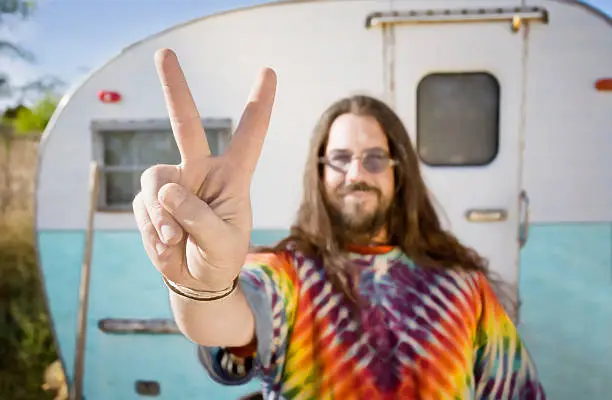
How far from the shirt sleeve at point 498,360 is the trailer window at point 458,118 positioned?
0.92m

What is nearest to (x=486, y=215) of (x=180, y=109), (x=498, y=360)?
(x=498, y=360)

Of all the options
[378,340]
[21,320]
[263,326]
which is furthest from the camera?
[21,320]

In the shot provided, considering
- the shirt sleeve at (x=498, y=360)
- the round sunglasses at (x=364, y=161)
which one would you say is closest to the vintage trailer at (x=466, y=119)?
the round sunglasses at (x=364, y=161)

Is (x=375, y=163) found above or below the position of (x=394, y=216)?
above

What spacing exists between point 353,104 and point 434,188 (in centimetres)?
82

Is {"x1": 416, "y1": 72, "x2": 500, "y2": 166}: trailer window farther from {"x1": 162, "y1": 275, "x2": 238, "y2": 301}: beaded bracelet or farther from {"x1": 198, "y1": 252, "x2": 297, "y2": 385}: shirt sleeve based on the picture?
{"x1": 162, "y1": 275, "x2": 238, "y2": 301}: beaded bracelet

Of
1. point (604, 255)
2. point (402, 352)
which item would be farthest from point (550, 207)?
point (402, 352)

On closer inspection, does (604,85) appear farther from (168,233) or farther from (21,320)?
(21,320)

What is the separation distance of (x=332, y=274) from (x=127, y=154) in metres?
1.45

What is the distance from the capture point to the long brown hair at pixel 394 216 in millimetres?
1526

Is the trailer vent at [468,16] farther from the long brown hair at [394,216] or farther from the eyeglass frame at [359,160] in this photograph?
the eyeglass frame at [359,160]

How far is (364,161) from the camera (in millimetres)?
1545

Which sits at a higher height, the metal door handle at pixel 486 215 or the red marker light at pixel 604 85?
the red marker light at pixel 604 85

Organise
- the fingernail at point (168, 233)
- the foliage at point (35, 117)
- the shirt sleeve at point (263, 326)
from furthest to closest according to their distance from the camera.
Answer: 1. the foliage at point (35, 117)
2. the shirt sleeve at point (263, 326)
3. the fingernail at point (168, 233)
